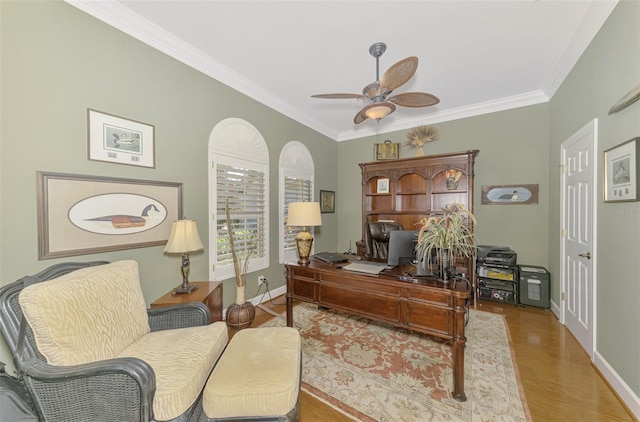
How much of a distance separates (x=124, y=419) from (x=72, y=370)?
1.13ft

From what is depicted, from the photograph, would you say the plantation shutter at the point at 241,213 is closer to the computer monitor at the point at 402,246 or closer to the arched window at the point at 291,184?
the arched window at the point at 291,184

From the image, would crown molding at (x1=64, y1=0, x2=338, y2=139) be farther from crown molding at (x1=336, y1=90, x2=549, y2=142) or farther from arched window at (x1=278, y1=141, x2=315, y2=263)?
crown molding at (x1=336, y1=90, x2=549, y2=142)

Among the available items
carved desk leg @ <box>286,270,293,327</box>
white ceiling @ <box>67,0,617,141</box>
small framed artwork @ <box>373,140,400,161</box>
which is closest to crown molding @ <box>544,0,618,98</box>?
white ceiling @ <box>67,0,617,141</box>

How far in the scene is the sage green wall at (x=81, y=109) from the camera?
5.33 feet

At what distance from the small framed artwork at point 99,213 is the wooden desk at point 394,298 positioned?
1460mm

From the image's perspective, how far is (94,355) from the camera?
4.39 ft

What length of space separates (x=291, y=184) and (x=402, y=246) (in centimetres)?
241

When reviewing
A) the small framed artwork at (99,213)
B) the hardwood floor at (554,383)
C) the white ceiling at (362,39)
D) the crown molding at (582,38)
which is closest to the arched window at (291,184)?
the white ceiling at (362,39)

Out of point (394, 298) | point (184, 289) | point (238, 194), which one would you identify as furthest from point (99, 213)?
point (394, 298)

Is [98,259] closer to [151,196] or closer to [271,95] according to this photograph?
[151,196]

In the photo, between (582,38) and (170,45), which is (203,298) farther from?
(582,38)

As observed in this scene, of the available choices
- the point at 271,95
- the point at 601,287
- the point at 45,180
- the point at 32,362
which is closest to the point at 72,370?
the point at 32,362

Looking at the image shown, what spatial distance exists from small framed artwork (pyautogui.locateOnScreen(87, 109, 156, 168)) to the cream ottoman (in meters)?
1.94

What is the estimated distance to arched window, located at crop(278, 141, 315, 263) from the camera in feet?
13.0
